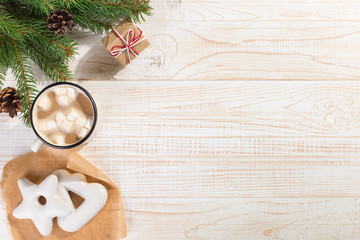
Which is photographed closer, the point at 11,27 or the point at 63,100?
the point at 11,27

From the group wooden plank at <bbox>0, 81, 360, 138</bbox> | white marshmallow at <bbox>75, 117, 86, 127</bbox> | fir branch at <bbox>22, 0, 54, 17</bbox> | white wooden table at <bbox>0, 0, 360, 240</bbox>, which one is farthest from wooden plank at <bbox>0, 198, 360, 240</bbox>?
fir branch at <bbox>22, 0, 54, 17</bbox>

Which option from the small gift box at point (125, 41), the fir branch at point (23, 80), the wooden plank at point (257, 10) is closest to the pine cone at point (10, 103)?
the fir branch at point (23, 80)

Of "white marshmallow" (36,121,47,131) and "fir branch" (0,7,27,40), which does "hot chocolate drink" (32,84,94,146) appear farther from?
"fir branch" (0,7,27,40)

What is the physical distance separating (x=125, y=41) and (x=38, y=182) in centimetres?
41

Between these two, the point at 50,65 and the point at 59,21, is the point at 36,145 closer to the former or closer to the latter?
the point at 50,65

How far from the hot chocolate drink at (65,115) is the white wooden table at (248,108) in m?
0.06

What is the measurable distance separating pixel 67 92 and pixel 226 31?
0.41m

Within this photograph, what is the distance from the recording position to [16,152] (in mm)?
780

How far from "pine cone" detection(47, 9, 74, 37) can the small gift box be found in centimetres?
10

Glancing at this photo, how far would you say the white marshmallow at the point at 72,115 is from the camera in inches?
28.3

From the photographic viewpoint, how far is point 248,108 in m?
0.77

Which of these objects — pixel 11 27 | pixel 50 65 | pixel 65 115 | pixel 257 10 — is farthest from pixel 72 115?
pixel 257 10

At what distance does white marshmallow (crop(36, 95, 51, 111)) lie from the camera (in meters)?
0.70

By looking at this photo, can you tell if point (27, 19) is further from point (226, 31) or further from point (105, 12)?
point (226, 31)
